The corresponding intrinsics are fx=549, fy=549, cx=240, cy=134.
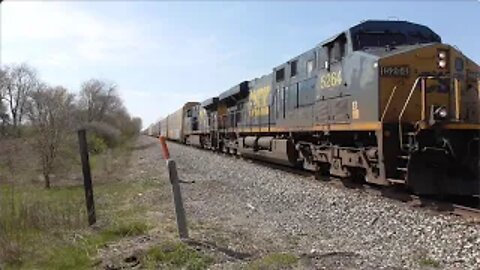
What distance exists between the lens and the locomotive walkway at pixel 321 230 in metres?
5.86

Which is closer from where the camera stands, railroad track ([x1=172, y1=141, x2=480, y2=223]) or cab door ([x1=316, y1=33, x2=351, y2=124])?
railroad track ([x1=172, y1=141, x2=480, y2=223])

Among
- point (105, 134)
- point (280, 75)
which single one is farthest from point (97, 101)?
point (280, 75)

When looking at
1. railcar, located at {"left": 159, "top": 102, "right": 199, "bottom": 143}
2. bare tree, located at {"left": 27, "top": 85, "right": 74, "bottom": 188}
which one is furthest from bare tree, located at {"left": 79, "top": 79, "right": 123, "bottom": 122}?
bare tree, located at {"left": 27, "top": 85, "right": 74, "bottom": 188}

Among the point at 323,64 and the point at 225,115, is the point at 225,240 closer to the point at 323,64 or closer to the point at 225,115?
the point at 323,64

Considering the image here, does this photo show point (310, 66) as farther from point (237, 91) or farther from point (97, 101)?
point (97, 101)

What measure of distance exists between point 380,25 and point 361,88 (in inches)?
78.2

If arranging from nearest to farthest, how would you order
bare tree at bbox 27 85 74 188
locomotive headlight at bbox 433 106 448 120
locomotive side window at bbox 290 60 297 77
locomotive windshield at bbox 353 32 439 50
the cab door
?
locomotive headlight at bbox 433 106 448 120 < locomotive windshield at bbox 353 32 439 50 < the cab door < locomotive side window at bbox 290 60 297 77 < bare tree at bbox 27 85 74 188

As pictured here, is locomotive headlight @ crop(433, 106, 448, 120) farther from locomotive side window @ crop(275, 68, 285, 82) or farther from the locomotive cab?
locomotive side window @ crop(275, 68, 285, 82)

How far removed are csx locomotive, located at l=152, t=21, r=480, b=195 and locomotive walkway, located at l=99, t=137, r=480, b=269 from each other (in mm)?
754

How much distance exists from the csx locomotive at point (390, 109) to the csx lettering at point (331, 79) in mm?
23

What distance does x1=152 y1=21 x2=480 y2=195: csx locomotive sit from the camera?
31.4 feet

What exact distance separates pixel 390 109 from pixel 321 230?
3.44 meters

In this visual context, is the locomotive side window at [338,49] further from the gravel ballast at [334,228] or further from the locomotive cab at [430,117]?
the gravel ballast at [334,228]

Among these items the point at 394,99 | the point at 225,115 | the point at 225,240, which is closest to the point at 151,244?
the point at 225,240
